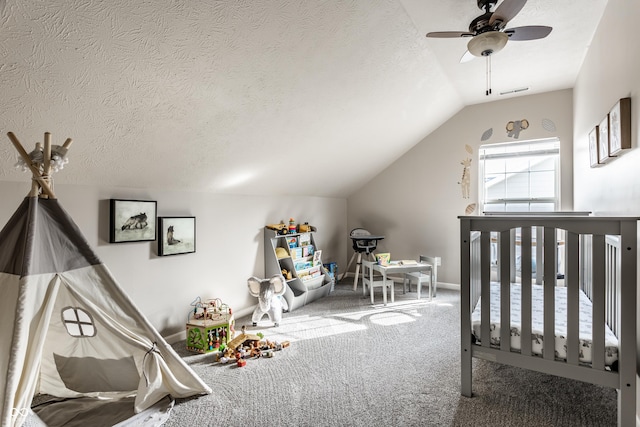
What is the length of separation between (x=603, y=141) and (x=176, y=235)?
3325mm

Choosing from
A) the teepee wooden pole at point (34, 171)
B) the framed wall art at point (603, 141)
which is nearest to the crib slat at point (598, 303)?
the framed wall art at point (603, 141)

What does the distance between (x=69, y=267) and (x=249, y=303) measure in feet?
7.33

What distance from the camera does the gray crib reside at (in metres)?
1.67

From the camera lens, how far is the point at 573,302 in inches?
70.3

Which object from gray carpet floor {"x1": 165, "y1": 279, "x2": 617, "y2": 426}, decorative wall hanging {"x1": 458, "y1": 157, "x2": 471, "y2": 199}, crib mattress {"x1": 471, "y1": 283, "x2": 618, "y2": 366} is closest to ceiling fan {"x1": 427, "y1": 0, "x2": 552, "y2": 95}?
crib mattress {"x1": 471, "y1": 283, "x2": 618, "y2": 366}

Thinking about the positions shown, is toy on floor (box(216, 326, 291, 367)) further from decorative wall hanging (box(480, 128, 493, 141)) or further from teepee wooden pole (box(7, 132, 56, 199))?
decorative wall hanging (box(480, 128, 493, 141))

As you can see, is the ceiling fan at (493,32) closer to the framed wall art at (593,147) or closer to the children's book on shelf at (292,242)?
the framed wall art at (593,147)

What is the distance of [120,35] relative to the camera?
162 cm

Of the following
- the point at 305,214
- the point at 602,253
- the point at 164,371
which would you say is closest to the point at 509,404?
the point at 602,253

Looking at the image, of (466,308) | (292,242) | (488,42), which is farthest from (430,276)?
(488,42)

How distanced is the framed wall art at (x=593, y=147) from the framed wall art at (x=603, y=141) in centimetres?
13

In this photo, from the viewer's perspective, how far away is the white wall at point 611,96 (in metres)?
1.92

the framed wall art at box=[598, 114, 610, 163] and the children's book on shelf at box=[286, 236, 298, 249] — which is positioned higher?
the framed wall art at box=[598, 114, 610, 163]

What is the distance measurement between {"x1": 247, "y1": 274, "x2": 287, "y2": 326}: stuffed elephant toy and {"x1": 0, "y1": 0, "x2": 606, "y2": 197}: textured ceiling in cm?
100
